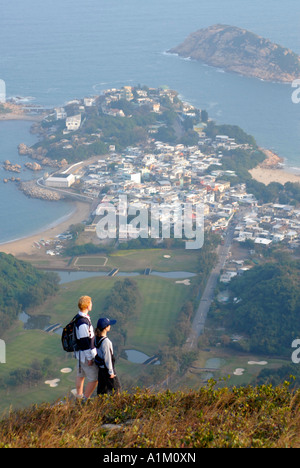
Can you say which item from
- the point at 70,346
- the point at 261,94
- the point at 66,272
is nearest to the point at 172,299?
the point at 66,272

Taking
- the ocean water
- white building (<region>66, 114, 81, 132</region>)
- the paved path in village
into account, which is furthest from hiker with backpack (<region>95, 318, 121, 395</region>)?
white building (<region>66, 114, 81, 132</region>)

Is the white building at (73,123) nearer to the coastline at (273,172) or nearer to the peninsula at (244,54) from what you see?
the coastline at (273,172)

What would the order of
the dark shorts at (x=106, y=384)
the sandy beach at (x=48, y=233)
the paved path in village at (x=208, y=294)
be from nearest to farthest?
1. the dark shorts at (x=106, y=384)
2. the paved path in village at (x=208, y=294)
3. the sandy beach at (x=48, y=233)

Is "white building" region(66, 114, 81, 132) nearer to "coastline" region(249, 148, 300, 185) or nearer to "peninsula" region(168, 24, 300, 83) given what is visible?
"coastline" region(249, 148, 300, 185)

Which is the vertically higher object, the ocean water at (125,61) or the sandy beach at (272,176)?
the ocean water at (125,61)

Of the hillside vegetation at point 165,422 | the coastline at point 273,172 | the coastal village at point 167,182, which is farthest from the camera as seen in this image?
the coastline at point 273,172

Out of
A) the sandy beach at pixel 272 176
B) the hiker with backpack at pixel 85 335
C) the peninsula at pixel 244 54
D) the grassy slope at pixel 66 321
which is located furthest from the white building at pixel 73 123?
the hiker with backpack at pixel 85 335

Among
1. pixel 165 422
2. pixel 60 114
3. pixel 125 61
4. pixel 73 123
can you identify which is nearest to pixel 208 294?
pixel 165 422
